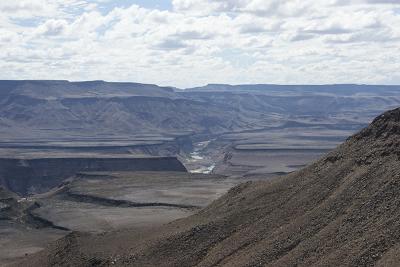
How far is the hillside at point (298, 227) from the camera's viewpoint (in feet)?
95.3

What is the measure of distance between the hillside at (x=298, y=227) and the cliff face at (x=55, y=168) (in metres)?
75.7

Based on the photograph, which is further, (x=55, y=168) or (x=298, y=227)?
(x=55, y=168)

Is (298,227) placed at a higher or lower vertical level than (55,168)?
higher

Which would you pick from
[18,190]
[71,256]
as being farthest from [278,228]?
[18,190]

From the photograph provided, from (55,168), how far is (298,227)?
9476 cm

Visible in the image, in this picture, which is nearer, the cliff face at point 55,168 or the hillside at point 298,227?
the hillside at point 298,227

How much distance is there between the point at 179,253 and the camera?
35594mm

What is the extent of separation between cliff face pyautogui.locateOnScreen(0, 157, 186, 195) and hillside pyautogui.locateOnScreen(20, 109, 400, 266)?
2981 inches

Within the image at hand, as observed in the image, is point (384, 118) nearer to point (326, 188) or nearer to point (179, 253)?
point (326, 188)

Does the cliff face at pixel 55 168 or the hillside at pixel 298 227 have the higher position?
the hillside at pixel 298 227

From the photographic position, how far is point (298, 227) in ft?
107

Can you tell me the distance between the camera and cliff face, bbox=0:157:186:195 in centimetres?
11656

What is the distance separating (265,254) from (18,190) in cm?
9000

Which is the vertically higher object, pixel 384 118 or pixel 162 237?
pixel 384 118
